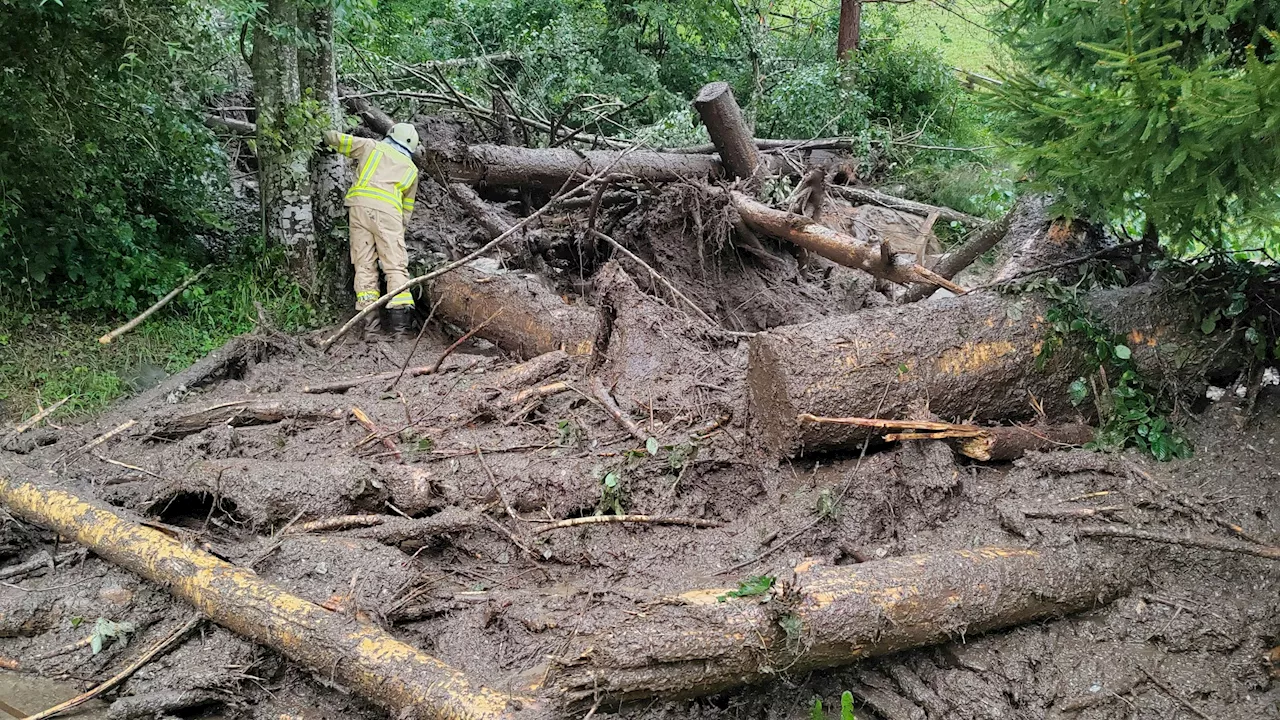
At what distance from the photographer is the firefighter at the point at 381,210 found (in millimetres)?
6656

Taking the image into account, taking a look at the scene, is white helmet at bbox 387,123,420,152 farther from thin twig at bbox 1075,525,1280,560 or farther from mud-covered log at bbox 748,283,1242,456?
thin twig at bbox 1075,525,1280,560

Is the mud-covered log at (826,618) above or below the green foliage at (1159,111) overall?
below

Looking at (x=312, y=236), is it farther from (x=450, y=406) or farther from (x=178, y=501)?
(x=178, y=501)

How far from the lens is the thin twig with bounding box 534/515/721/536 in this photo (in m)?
3.87

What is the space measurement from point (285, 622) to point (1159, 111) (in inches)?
149

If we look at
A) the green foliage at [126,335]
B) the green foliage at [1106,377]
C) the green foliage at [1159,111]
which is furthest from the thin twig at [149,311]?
the green foliage at [1106,377]

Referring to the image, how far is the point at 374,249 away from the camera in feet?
22.5

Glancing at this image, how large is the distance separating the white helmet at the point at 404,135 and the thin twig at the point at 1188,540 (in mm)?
5900

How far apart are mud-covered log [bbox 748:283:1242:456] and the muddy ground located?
0.80 feet

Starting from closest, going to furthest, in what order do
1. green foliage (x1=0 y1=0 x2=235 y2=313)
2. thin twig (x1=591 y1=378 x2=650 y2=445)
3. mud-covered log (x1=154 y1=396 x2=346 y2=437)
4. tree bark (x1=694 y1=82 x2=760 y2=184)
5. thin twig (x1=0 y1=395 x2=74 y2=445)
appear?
1. thin twig (x1=591 y1=378 x2=650 y2=445)
2. thin twig (x1=0 y1=395 x2=74 y2=445)
3. mud-covered log (x1=154 y1=396 x2=346 y2=437)
4. green foliage (x1=0 y1=0 x2=235 y2=313)
5. tree bark (x1=694 y1=82 x2=760 y2=184)

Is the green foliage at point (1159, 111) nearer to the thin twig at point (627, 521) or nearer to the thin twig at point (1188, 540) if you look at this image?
the thin twig at point (1188, 540)

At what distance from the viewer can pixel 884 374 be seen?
3826 millimetres

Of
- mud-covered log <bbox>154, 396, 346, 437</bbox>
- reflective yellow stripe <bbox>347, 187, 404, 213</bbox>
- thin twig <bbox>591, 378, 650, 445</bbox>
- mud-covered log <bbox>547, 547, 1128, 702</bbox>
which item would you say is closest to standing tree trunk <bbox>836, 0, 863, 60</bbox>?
reflective yellow stripe <bbox>347, 187, 404, 213</bbox>

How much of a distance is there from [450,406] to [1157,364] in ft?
13.1
